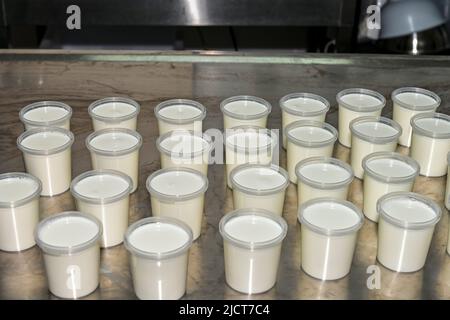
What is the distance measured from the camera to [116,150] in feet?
6.19

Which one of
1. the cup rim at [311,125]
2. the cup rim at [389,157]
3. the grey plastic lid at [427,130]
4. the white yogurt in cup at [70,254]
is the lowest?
the white yogurt in cup at [70,254]

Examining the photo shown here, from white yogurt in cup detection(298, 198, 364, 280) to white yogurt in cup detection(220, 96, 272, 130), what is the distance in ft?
1.44

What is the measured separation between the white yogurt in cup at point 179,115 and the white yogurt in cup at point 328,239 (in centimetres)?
49

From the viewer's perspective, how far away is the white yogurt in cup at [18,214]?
166cm

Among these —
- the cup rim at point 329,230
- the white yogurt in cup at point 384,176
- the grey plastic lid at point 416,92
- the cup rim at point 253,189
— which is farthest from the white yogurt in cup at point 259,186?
the grey plastic lid at point 416,92

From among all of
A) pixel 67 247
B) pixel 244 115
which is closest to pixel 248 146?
pixel 244 115

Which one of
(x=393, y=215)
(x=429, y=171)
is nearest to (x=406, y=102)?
(x=429, y=171)

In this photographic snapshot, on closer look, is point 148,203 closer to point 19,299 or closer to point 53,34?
point 19,299

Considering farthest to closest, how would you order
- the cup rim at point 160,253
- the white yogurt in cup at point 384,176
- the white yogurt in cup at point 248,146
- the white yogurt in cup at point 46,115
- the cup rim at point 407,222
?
the white yogurt in cup at point 46,115 → the white yogurt in cup at point 248,146 → the white yogurt in cup at point 384,176 → the cup rim at point 407,222 → the cup rim at point 160,253

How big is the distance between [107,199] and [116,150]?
0.24m

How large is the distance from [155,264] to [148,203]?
0.40 metres

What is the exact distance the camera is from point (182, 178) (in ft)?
5.90

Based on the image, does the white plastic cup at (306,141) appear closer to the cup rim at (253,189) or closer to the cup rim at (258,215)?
the cup rim at (253,189)

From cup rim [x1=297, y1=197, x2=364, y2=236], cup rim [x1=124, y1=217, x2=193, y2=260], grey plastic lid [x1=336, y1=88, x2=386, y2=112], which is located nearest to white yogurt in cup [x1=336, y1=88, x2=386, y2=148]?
grey plastic lid [x1=336, y1=88, x2=386, y2=112]
